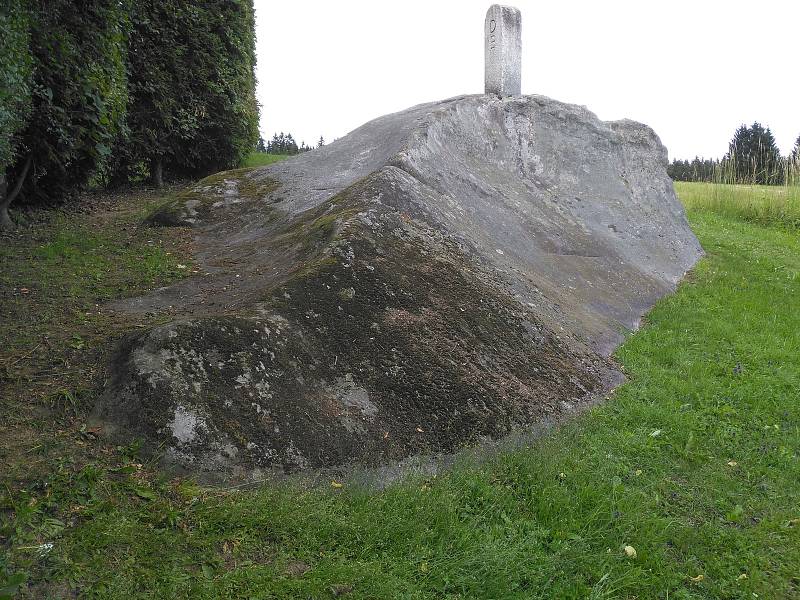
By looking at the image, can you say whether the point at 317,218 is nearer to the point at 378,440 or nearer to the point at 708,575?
the point at 378,440

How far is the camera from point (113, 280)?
235 inches

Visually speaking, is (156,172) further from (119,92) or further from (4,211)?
(4,211)

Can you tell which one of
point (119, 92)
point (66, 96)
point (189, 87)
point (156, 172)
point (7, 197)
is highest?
point (189, 87)

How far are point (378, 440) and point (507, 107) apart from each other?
291 inches

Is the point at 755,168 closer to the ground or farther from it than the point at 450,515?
farther from it

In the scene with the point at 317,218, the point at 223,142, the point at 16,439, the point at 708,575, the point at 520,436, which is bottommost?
the point at 708,575

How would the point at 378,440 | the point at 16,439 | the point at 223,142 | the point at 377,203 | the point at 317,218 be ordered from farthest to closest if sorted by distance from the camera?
the point at 223,142 → the point at 317,218 → the point at 377,203 → the point at 378,440 → the point at 16,439

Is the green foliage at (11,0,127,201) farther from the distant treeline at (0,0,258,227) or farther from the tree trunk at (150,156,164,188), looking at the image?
the tree trunk at (150,156,164,188)

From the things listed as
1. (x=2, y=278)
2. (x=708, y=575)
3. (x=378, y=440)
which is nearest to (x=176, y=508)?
(x=378, y=440)

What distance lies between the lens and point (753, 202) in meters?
15.4

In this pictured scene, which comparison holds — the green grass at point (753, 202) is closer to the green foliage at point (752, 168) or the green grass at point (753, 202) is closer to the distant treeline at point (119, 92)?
the green foliage at point (752, 168)

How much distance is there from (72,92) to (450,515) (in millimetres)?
7446

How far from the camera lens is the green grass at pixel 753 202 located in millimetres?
14766

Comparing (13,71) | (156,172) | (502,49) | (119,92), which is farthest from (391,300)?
(156,172)
